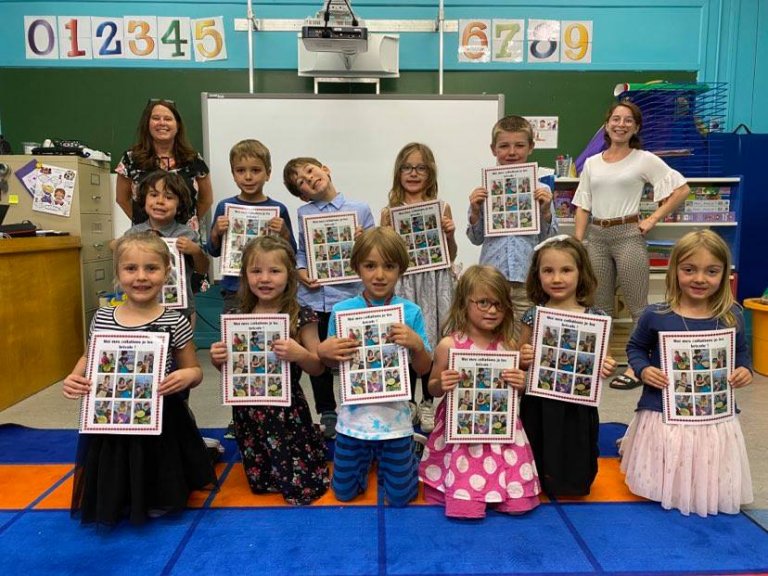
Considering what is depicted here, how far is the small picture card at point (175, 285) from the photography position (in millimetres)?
2293

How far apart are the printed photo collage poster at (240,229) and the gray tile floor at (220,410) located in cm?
102

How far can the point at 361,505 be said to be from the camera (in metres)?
2.09

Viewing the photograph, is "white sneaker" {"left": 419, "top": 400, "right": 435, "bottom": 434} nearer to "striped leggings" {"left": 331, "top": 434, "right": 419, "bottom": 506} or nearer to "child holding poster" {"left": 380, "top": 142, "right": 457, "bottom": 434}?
"child holding poster" {"left": 380, "top": 142, "right": 457, "bottom": 434}

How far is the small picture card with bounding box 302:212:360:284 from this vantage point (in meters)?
2.47

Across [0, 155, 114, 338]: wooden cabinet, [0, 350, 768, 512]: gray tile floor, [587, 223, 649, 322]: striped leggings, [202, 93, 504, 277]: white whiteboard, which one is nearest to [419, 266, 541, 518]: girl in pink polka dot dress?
[0, 350, 768, 512]: gray tile floor

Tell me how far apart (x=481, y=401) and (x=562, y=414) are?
0.34m

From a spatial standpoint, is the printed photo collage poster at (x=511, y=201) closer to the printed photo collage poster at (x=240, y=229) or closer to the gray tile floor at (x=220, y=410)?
the printed photo collage poster at (x=240, y=229)

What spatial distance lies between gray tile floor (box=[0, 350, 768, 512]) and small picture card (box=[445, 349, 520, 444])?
4.27ft

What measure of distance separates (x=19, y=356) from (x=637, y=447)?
3.47 meters

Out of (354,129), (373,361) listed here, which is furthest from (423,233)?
(354,129)

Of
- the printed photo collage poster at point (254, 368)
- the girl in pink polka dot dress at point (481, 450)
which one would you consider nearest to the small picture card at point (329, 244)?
the printed photo collage poster at point (254, 368)

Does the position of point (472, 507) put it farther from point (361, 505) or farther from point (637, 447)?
point (637, 447)

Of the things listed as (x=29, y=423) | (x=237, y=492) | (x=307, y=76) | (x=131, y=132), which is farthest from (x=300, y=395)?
(x=131, y=132)

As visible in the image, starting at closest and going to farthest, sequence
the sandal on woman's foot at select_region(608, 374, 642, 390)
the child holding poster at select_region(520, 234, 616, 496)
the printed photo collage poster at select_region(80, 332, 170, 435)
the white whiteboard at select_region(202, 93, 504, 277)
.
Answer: the printed photo collage poster at select_region(80, 332, 170, 435) < the child holding poster at select_region(520, 234, 616, 496) < the sandal on woman's foot at select_region(608, 374, 642, 390) < the white whiteboard at select_region(202, 93, 504, 277)
